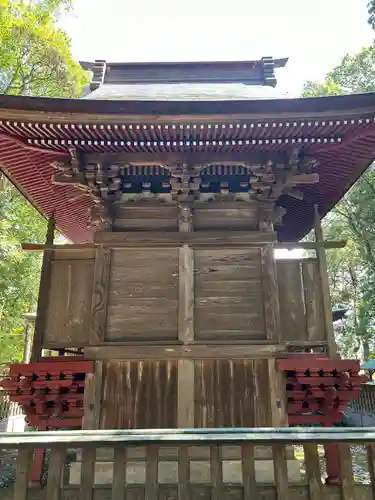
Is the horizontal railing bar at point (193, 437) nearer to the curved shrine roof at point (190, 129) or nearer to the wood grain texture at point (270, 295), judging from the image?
the wood grain texture at point (270, 295)

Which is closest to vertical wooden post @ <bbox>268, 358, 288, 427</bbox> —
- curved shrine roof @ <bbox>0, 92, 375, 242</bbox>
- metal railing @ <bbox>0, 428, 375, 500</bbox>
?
metal railing @ <bbox>0, 428, 375, 500</bbox>

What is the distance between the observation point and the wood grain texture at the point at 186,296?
5496mm

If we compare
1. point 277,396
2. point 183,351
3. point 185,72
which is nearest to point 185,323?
point 183,351

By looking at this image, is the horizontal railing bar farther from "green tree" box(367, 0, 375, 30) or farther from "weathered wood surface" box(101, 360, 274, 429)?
"green tree" box(367, 0, 375, 30)

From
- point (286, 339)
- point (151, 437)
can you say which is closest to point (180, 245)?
point (286, 339)

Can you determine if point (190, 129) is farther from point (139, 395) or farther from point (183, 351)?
point (139, 395)

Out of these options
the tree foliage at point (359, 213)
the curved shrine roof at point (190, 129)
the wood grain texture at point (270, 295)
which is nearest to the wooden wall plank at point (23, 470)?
the wood grain texture at point (270, 295)

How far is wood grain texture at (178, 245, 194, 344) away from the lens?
18.0 feet

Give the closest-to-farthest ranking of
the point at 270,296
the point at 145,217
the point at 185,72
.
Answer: the point at 270,296, the point at 145,217, the point at 185,72

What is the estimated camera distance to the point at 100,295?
18.8 feet

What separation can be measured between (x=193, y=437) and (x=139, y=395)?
3016 mm

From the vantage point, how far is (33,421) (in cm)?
530

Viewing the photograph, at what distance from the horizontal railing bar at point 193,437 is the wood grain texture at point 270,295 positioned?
9.35 feet

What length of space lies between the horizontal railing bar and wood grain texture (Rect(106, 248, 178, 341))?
2.92m
